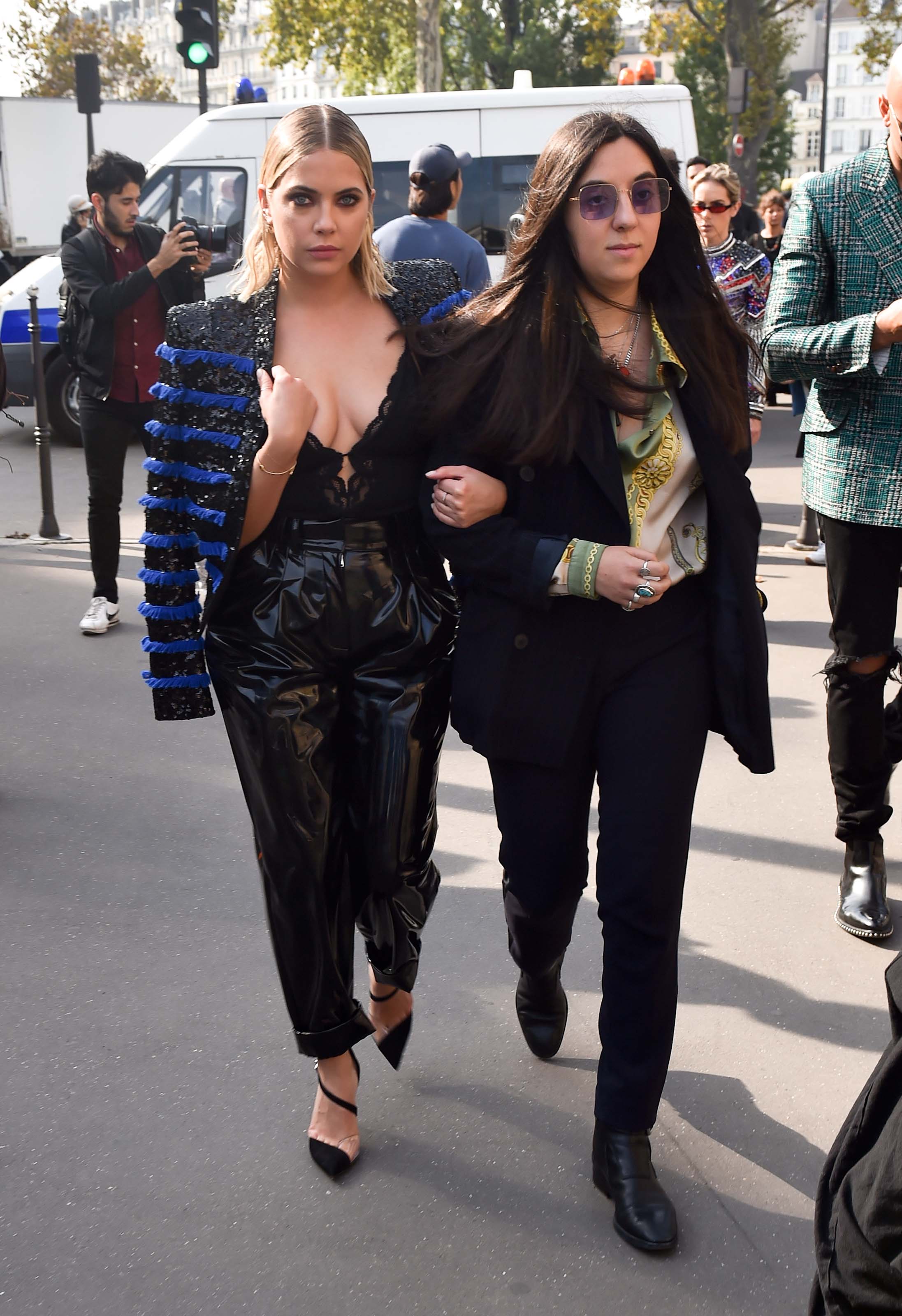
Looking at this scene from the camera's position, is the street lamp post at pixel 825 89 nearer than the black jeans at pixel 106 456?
No

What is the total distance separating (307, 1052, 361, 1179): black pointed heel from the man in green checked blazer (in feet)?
Answer: 5.39

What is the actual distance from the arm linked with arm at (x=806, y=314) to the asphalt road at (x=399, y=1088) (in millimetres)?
1486

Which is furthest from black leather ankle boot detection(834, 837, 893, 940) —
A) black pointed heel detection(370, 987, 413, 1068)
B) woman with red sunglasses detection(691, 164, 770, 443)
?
woman with red sunglasses detection(691, 164, 770, 443)

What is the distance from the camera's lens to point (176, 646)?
292 centimetres

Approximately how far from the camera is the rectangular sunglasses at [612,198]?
8.32 feet

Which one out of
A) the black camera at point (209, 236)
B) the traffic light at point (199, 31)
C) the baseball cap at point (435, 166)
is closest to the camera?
the baseball cap at point (435, 166)

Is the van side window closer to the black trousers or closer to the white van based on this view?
the white van

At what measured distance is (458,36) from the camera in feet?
152

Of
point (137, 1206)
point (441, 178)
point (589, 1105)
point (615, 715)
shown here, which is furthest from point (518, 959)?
point (441, 178)

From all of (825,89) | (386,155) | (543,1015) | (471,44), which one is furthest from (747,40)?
(543,1015)

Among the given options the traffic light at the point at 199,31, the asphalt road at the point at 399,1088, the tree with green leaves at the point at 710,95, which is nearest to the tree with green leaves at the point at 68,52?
the tree with green leaves at the point at 710,95

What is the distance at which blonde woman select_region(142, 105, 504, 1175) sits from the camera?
2.66 m

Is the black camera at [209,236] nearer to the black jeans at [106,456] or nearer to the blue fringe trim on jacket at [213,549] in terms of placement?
the black jeans at [106,456]

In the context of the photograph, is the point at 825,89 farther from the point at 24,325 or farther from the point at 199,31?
the point at 24,325
